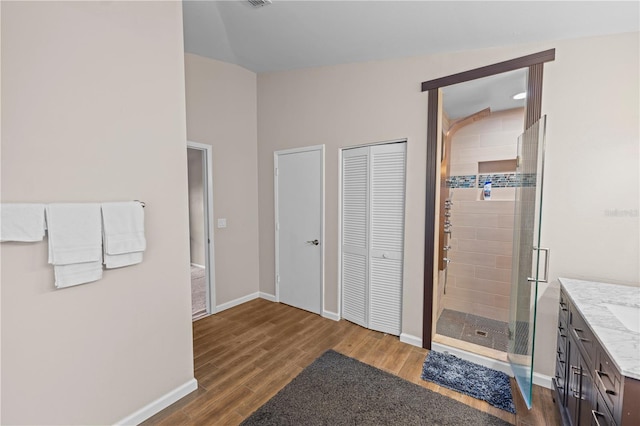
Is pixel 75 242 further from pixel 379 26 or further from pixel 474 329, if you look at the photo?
pixel 474 329

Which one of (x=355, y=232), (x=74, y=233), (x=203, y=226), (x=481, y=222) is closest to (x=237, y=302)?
(x=203, y=226)

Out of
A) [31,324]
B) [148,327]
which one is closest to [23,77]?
[31,324]

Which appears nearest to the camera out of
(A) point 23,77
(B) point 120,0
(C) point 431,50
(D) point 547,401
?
(A) point 23,77

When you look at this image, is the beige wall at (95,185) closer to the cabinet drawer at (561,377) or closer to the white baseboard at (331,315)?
the white baseboard at (331,315)

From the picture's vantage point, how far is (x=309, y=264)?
3424 mm

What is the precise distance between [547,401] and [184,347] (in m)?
2.68

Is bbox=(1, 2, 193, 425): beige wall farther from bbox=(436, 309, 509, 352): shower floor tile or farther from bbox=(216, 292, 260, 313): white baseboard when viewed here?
bbox=(436, 309, 509, 352): shower floor tile

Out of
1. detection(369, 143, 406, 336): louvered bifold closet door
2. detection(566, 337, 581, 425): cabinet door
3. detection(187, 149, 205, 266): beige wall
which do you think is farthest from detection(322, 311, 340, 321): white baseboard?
detection(187, 149, 205, 266): beige wall

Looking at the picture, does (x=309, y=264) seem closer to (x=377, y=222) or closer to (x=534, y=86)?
(x=377, y=222)

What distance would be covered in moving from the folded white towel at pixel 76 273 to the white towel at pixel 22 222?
0.64 ft

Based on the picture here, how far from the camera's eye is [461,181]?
3.38 m

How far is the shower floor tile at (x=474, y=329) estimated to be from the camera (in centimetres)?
278

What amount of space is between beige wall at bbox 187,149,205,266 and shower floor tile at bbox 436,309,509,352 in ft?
14.2

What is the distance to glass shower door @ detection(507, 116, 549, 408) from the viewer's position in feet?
5.64
